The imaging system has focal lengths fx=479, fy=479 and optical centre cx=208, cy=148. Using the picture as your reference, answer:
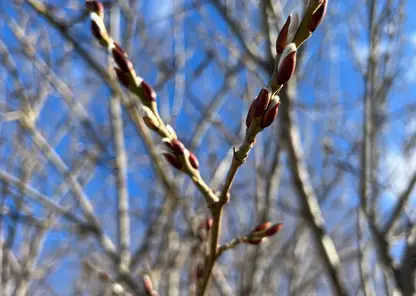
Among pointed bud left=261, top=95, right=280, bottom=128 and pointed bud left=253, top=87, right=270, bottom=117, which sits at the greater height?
pointed bud left=253, top=87, right=270, bottom=117

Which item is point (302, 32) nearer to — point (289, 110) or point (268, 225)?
point (268, 225)

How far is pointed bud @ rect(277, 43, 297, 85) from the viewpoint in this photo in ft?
1.65

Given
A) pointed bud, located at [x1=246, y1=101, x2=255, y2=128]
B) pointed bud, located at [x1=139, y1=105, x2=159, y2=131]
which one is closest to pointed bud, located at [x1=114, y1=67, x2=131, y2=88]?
pointed bud, located at [x1=139, y1=105, x2=159, y2=131]

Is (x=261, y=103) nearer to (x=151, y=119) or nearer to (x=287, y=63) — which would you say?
(x=287, y=63)

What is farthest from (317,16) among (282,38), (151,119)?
(151,119)

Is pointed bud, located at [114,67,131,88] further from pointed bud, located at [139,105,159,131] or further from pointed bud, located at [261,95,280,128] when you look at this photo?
pointed bud, located at [261,95,280,128]

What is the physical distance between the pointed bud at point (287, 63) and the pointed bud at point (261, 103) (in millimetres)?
22

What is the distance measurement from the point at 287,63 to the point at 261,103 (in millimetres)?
50

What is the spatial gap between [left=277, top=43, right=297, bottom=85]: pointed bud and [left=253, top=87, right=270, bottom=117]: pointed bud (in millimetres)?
22

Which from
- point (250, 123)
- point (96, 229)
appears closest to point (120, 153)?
point (96, 229)

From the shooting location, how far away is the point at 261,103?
0.52 meters

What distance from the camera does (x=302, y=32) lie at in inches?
20.1

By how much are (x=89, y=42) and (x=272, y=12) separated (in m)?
0.71

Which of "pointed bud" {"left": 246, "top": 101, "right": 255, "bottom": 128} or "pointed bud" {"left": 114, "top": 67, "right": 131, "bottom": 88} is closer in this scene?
"pointed bud" {"left": 246, "top": 101, "right": 255, "bottom": 128}
